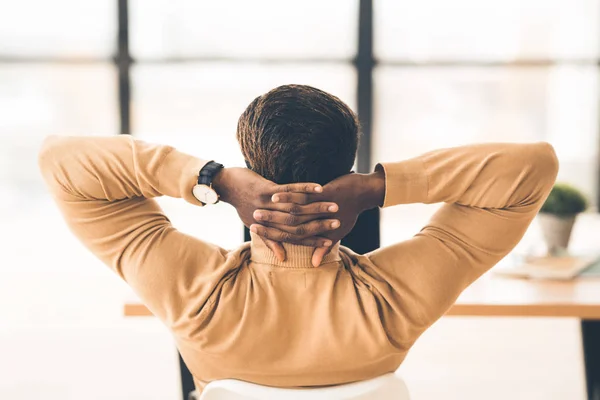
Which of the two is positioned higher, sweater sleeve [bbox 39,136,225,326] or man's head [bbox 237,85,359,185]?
man's head [bbox 237,85,359,185]

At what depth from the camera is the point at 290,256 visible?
3.66ft

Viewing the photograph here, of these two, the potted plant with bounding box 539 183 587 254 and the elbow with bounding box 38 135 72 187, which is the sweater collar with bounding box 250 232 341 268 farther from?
the potted plant with bounding box 539 183 587 254

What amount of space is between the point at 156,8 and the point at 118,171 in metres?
3.33

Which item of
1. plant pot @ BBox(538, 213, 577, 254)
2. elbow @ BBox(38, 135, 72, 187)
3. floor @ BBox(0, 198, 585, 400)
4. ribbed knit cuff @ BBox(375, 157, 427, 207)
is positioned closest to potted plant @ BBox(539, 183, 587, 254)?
plant pot @ BBox(538, 213, 577, 254)

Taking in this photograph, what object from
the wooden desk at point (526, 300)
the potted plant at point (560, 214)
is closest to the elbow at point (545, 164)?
the wooden desk at point (526, 300)

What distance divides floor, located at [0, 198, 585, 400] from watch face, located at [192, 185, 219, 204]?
1.74 m

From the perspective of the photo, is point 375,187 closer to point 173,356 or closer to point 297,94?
point 297,94

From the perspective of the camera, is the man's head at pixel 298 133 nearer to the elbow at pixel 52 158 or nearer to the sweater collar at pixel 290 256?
the sweater collar at pixel 290 256

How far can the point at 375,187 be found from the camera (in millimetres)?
1135

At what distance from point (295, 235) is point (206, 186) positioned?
162 millimetres

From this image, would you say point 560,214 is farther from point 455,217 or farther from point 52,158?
point 52,158

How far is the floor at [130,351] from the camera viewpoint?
2734 mm

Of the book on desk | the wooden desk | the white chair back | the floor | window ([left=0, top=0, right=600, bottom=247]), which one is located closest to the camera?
the white chair back

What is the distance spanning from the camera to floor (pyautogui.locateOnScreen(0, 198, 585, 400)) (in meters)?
2.73
